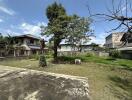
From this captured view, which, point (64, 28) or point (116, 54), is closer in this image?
point (64, 28)

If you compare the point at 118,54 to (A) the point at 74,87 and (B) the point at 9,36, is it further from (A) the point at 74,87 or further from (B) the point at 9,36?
(A) the point at 74,87

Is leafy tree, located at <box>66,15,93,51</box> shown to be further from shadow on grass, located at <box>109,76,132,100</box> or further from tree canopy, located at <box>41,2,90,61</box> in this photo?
shadow on grass, located at <box>109,76,132,100</box>

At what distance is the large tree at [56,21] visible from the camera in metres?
27.4

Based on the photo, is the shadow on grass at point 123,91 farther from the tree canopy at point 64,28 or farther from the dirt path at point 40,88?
the tree canopy at point 64,28

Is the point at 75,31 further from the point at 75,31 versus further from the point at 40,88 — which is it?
the point at 40,88

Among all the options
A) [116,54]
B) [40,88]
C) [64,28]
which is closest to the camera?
[40,88]

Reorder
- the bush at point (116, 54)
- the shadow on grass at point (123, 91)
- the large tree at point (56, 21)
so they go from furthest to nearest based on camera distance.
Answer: the bush at point (116, 54) → the large tree at point (56, 21) → the shadow on grass at point (123, 91)

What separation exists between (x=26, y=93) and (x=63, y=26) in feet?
81.6

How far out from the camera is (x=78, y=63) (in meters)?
22.6

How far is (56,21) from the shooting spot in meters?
27.9

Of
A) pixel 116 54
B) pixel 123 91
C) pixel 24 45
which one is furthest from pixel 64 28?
pixel 123 91

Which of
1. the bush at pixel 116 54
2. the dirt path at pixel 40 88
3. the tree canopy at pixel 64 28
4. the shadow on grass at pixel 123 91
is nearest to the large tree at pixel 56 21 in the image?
the tree canopy at pixel 64 28

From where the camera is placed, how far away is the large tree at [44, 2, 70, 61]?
27.4 meters

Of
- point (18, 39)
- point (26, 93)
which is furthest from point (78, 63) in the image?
point (18, 39)
